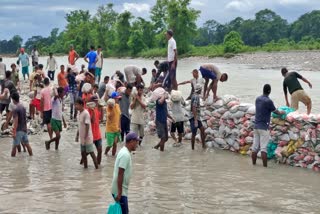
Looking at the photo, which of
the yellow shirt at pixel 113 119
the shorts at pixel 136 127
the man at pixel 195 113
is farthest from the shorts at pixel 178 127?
the yellow shirt at pixel 113 119

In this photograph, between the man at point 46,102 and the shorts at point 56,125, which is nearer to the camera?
the shorts at point 56,125

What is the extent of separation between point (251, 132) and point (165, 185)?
10.3ft

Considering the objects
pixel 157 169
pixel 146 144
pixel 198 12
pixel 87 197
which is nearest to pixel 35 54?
pixel 146 144

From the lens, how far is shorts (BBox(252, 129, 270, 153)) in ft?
32.1

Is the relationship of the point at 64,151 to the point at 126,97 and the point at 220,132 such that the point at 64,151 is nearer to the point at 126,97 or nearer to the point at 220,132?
the point at 126,97

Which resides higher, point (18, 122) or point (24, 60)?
point (24, 60)

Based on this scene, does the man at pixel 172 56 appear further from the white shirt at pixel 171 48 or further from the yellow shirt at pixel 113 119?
the yellow shirt at pixel 113 119

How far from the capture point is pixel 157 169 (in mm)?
9555

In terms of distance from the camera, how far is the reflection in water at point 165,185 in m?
7.26

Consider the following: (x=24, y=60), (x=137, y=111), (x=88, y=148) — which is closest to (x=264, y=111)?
(x=137, y=111)

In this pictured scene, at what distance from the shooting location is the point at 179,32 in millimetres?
71438

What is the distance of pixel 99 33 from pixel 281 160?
90808 mm

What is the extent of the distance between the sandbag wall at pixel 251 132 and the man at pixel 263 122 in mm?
425

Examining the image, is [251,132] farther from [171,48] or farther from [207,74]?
[171,48]
